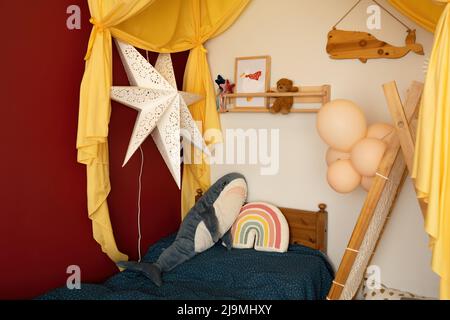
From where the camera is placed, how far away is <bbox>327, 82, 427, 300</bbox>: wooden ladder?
1.57 metres

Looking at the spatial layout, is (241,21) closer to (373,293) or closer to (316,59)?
(316,59)

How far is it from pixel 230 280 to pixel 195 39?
1.65m

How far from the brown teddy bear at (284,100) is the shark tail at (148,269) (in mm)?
1262

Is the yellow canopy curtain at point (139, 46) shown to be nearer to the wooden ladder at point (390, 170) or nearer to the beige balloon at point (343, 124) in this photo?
the beige balloon at point (343, 124)

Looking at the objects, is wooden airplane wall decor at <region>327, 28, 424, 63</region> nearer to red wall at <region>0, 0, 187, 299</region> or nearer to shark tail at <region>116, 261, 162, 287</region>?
red wall at <region>0, 0, 187, 299</region>

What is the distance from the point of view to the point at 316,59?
8.44 feet

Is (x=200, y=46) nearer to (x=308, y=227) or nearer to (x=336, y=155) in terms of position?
(x=336, y=155)

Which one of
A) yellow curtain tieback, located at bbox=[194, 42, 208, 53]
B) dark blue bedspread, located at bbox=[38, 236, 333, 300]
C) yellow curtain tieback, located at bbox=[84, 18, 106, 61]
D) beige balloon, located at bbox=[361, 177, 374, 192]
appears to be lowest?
dark blue bedspread, located at bbox=[38, 236, 333, 300]

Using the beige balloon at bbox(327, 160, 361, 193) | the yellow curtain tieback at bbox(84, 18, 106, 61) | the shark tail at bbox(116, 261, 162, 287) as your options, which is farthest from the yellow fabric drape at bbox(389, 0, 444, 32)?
the shark tail at bbox(116, 261, 162, 287)

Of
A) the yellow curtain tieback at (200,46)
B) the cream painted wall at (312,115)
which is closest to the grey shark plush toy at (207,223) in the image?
the cream painted wall at (312,115)

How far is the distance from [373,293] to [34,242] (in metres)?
1.73

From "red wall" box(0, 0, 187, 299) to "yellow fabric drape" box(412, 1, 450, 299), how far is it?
65.3 inches

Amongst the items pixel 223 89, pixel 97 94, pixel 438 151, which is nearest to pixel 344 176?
pixel 438 151

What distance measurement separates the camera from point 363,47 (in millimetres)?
2391
